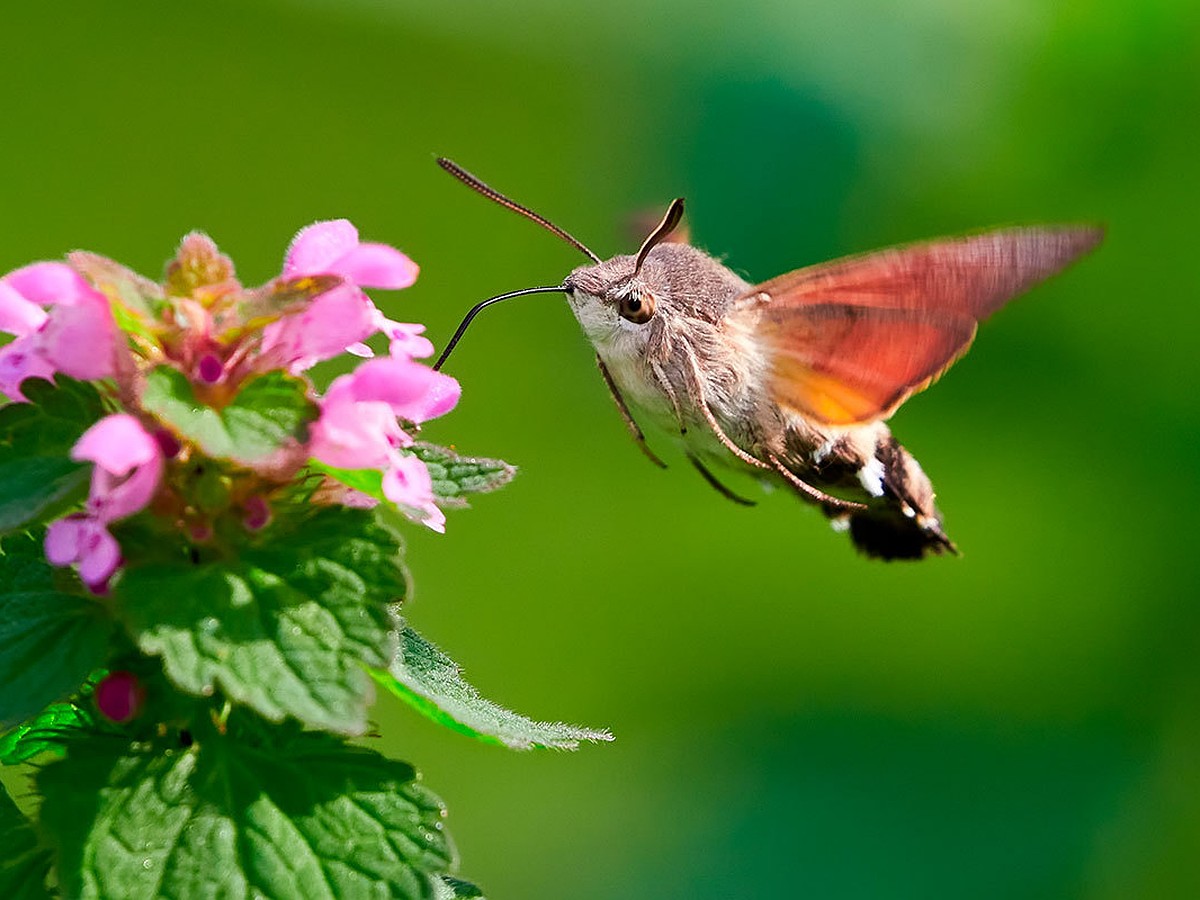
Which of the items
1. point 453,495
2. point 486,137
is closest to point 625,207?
point 486,137

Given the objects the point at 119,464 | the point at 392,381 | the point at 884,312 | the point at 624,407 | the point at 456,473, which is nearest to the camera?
the point at 119,464

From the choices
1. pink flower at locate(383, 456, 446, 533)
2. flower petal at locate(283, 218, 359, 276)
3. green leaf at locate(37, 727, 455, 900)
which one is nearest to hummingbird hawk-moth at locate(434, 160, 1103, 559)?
flower petal at locate(283, 218, 359, 276)

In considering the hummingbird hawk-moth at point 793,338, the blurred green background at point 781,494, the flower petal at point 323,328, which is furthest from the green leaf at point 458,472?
the blurred green background at point 781,494

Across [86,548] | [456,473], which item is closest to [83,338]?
[86,548]

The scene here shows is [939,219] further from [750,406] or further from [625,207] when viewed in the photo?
[750,406]

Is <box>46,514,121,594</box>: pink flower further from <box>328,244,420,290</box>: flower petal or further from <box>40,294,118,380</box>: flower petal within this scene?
<box>328,244,420,290</box>: flower petal

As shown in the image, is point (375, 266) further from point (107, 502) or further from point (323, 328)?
point (107, 502)
